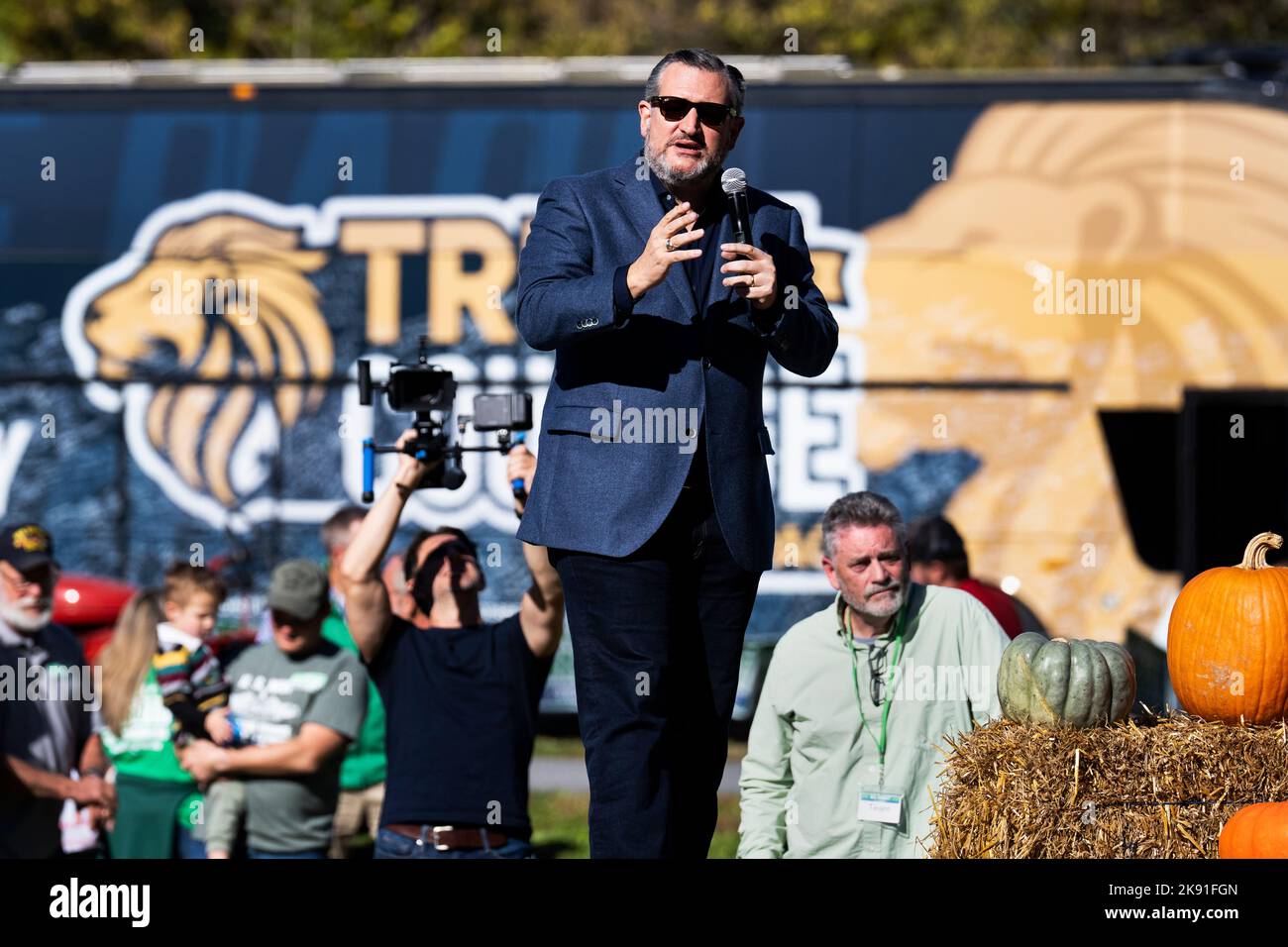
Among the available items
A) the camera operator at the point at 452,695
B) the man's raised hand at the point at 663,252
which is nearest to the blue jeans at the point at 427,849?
the camera operator at the point at 452,695

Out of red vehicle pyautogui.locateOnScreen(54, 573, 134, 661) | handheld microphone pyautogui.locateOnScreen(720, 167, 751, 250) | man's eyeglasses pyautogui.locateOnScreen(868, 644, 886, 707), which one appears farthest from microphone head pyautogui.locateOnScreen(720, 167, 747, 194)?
red vehicle pyautogui.locateOnScreen(54, 573, 134, 661)

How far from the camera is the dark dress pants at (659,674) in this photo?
140 inches

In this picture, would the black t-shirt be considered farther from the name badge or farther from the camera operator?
the name badge

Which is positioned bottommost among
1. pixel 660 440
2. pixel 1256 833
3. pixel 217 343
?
pixel 1256 833

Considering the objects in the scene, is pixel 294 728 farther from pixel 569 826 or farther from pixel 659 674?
pixel 659 674

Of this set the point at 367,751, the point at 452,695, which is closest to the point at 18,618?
the point at 367,751

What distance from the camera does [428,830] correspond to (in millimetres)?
5316

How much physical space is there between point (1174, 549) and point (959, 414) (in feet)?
5.04

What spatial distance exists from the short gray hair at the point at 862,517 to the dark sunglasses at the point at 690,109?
61.1 inches

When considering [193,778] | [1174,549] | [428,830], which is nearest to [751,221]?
[428,830]

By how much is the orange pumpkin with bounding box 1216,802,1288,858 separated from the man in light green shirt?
0.83m

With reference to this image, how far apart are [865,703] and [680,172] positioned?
174cm

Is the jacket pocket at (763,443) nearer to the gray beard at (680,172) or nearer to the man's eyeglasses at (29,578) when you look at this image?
the gray beard at (680,172)

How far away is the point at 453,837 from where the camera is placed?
17.3 ft
